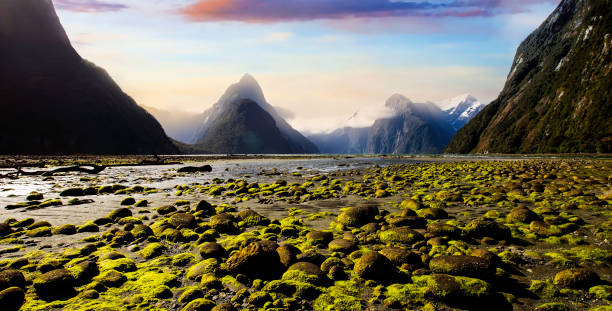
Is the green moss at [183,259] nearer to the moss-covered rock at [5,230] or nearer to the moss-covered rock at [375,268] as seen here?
the moss-covered rock at [375,268]

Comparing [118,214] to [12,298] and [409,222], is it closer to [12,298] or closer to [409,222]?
[12,298]

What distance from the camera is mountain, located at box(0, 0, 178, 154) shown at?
124 metres

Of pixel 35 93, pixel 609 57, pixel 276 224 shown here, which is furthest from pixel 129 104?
pixel 609 57

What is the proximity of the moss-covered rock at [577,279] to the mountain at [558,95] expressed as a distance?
105563 mm

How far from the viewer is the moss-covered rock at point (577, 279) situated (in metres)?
6.14

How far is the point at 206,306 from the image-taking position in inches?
222

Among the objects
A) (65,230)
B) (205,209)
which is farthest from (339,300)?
(65,230)

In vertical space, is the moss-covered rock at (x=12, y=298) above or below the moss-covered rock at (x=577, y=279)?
below

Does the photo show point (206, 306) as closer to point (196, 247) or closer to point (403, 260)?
point (196, 247)

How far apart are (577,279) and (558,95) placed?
14962 cm

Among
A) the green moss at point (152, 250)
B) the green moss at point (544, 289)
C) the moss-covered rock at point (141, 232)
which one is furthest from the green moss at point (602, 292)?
the moss-covered rock at point (141, 232)

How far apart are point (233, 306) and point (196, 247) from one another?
13.7ft

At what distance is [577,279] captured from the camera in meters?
6.16

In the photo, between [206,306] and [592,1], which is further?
[592,1]
